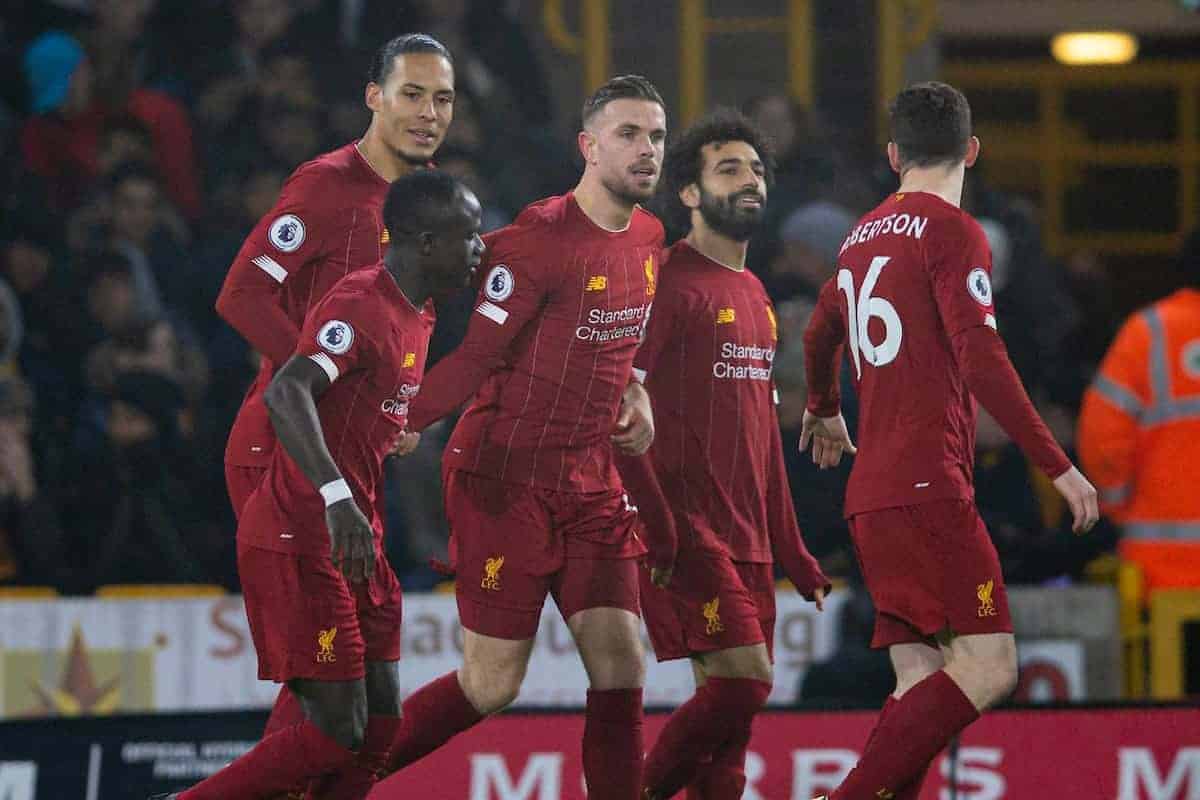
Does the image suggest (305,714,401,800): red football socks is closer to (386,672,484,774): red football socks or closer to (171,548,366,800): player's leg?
(171,548,366,800): player's leg

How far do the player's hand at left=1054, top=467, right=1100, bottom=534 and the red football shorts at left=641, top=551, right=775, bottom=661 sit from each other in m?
1.16

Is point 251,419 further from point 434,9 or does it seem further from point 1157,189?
point 1157,189

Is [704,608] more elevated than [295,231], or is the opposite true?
[295,231]

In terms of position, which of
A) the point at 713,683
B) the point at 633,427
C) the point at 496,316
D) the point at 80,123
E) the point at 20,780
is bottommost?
the point at 20,780

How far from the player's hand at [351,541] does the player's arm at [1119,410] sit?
149 inches

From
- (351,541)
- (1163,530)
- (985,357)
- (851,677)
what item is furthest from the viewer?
(1163,530)

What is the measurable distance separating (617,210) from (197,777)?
2.22 metres

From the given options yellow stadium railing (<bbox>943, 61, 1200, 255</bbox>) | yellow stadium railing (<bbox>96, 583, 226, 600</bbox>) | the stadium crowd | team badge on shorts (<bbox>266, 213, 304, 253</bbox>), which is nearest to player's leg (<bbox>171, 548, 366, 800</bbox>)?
team badge on shorts (<bbox>266, 213, 304, 253</bbox>)

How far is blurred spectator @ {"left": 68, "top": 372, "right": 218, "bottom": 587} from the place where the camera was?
8.84 meters

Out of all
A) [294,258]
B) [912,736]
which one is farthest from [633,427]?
[912,736]

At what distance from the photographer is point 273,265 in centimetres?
599

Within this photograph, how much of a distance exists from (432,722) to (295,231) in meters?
1.35

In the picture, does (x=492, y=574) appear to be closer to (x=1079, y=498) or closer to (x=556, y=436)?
(x=556, y=436)

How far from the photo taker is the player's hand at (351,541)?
17.1 ft
